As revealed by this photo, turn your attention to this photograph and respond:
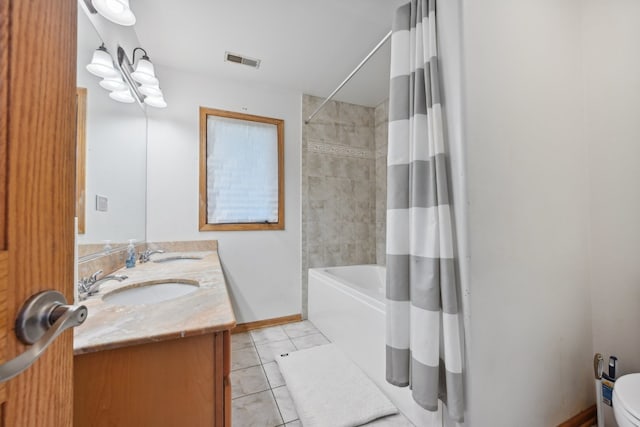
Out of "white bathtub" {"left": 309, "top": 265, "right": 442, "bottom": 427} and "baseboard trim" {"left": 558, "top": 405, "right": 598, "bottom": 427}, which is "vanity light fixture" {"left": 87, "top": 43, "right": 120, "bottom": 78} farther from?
"baseboard trim" {"left": 558, "top": 405, "right": 598, "bottom": 427}

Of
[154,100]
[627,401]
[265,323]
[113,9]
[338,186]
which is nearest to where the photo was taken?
[627,401]

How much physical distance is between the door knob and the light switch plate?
1332mm

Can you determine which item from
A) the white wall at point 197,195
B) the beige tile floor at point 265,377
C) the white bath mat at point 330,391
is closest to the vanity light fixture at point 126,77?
the white wall at point 197,195

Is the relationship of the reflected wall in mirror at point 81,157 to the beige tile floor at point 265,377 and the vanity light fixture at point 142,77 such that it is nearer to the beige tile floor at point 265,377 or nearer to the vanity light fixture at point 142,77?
the vanity light fixture at point 142,77

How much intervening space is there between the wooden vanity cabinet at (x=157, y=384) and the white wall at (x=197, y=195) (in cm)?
178

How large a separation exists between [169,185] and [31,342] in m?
2.25

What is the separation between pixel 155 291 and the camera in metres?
1.30

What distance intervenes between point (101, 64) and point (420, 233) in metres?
1.86

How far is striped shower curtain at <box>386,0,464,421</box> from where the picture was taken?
103 centimetres

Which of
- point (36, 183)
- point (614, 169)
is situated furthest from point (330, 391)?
point (614, 169)

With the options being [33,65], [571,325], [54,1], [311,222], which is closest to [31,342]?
[33,65]

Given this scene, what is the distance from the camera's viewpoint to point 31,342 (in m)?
0.32

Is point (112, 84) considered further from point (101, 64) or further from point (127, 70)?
point (127, 70)

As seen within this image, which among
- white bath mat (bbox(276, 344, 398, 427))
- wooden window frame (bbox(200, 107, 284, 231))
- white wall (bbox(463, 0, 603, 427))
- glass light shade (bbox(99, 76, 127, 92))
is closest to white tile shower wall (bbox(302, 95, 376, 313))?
wooden window frame (bbox(200, 107, 284, 231))
